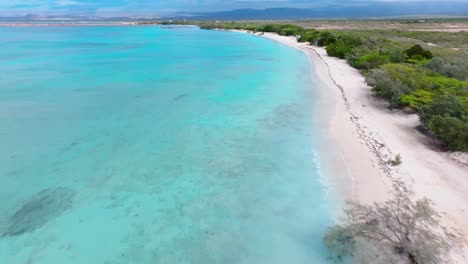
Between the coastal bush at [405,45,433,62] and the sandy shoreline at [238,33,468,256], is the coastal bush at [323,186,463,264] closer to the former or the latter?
the sandy shoreline at [238,33,468,256]

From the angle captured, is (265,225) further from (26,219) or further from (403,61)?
(403,61)

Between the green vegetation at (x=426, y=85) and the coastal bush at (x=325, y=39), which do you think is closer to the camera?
the green vegetation at (x=426, y=85)

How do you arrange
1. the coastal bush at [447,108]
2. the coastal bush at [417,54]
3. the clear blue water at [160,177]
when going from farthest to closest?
1. the coastal bush at [417,54]
2. the coastal bush at [447,108]
3. the clear blue water at [160,177]

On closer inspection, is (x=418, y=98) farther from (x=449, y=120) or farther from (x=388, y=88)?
(x=449, y=120)

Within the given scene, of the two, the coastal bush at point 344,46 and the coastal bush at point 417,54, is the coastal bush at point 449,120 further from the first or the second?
the coastal bush at point 344,46

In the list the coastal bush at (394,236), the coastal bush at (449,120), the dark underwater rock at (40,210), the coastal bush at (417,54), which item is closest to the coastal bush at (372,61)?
the coastal bush at (417,54)

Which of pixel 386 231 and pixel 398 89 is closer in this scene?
pixel 386 231

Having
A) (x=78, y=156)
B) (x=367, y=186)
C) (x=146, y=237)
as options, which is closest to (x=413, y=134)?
(x=367, y=186)
